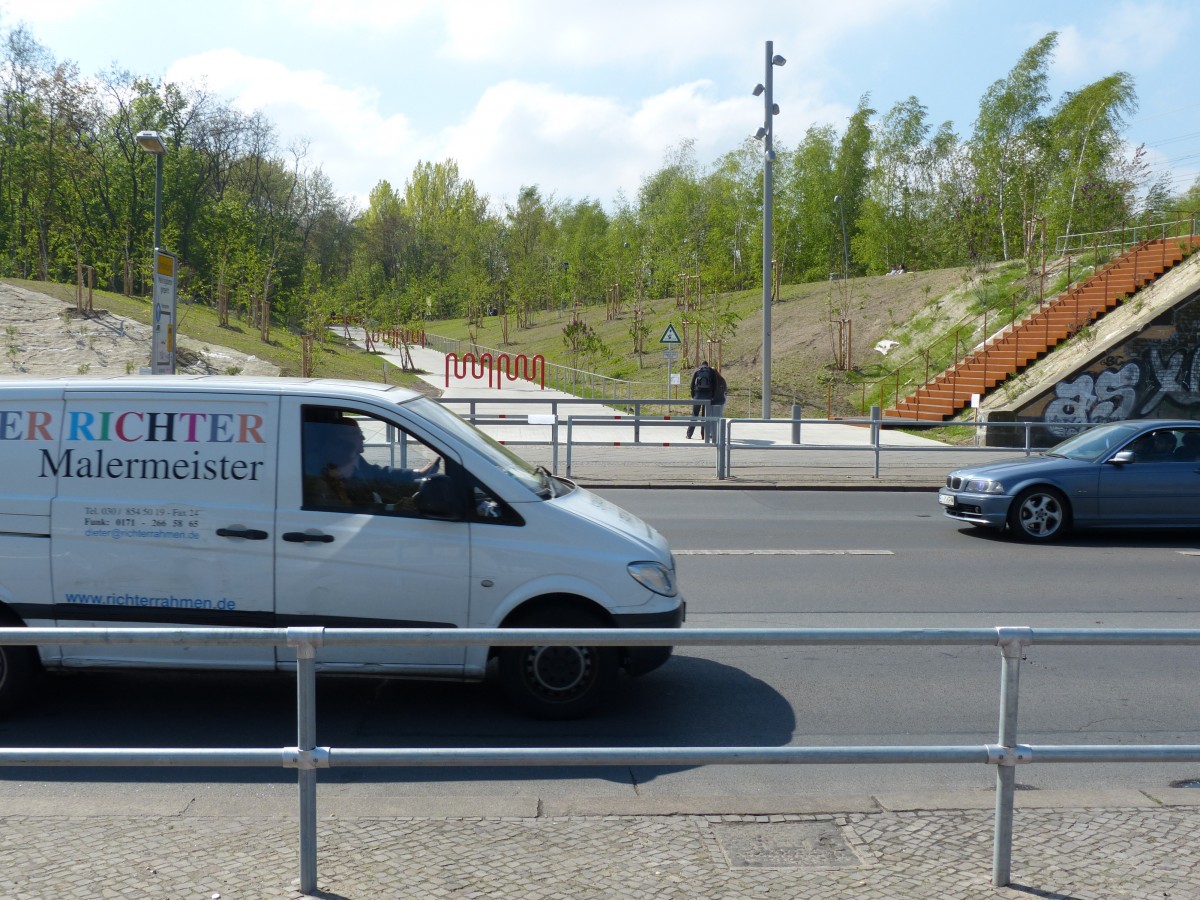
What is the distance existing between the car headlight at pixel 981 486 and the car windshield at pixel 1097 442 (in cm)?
111

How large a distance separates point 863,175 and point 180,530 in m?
75.2

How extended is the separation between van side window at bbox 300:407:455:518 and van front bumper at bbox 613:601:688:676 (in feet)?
3.71

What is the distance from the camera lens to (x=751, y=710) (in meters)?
6.43

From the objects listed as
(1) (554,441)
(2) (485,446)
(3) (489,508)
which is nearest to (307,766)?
(3) (489,508)

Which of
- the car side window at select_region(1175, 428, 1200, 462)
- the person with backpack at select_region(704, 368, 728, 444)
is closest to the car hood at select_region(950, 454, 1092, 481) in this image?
the car side window at select_region(1175, 428, 1200, 462)

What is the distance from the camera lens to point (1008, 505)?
12.8m

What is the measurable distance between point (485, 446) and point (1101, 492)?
884 centimetres

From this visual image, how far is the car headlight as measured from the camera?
42.4ft

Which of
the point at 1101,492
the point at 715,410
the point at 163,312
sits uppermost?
the point at 163,312

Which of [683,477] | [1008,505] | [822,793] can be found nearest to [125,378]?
[822,793]

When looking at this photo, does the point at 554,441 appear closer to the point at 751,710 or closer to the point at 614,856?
the point at 751,710

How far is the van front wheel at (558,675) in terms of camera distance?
19.6 ft

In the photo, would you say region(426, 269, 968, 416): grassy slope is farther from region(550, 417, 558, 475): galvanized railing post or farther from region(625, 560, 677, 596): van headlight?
region(625, 560, 677, 596): van headlight

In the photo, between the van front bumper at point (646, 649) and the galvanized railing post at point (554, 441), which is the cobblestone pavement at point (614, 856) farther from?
the galvanized railing post at point (554, 441)
